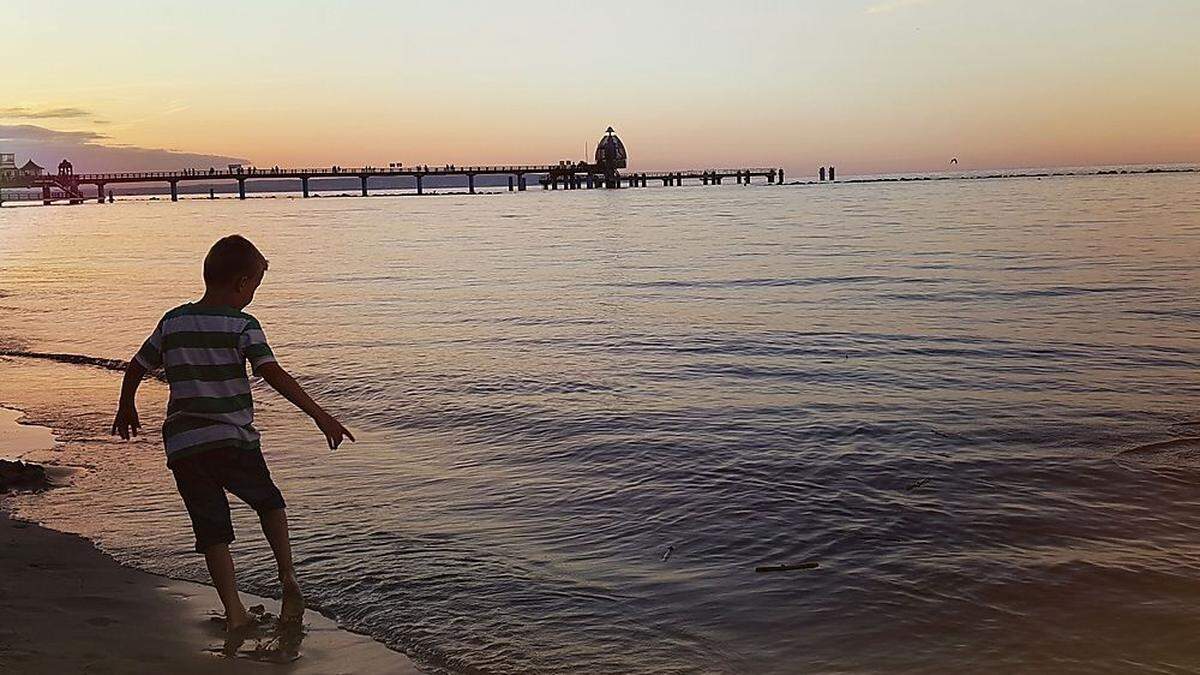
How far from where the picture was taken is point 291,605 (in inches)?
193

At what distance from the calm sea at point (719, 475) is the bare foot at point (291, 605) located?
206mm

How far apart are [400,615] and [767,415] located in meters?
5.10

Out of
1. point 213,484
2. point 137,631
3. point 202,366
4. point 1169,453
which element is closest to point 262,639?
point 137,631

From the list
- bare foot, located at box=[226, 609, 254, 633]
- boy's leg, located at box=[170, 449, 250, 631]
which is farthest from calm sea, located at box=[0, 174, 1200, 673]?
boy's leg, located at box=[170, 449, 250, 631]

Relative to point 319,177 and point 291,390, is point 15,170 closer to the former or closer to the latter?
point 319,177

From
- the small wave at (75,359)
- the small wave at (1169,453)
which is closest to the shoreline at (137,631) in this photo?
the small wave at (1169,453)

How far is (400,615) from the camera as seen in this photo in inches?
198

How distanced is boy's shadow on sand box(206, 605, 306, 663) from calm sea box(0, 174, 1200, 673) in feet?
0.94

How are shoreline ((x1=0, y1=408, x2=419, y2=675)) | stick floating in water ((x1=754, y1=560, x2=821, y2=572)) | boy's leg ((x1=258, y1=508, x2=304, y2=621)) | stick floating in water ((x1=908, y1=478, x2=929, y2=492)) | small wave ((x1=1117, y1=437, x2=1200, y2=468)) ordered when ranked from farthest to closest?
small wave ((x1=1117, y1=437, x2=1200, y2=468)), stick floating in water ((x1=908, y1=478, x2=929, y2=492)), stick floating in water ((x1=754, y1=560, x2=821, y2=572)), boy's leg ((x1=258, y1=508, x2=304, y2=621)), shoreline ((x1=0, y1=408, x2=419, y2=675))

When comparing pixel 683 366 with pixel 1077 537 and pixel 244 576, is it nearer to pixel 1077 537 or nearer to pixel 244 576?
pixel 1077 537

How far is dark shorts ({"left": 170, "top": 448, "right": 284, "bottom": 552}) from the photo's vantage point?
4.66m

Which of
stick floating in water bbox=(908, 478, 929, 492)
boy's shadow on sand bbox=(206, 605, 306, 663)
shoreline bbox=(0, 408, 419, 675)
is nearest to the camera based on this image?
shoreline bbox=(0, 408, 419, 675)

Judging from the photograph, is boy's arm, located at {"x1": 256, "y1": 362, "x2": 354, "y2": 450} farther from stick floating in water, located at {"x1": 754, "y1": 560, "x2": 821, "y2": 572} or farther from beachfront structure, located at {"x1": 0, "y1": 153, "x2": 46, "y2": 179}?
beachfront structure, located at {"x1": 0, "y1": 153, "x2": 46, "y2": 179}

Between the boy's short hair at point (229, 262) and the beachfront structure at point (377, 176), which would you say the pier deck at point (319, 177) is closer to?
the beachfront structure at point (377, 176)
